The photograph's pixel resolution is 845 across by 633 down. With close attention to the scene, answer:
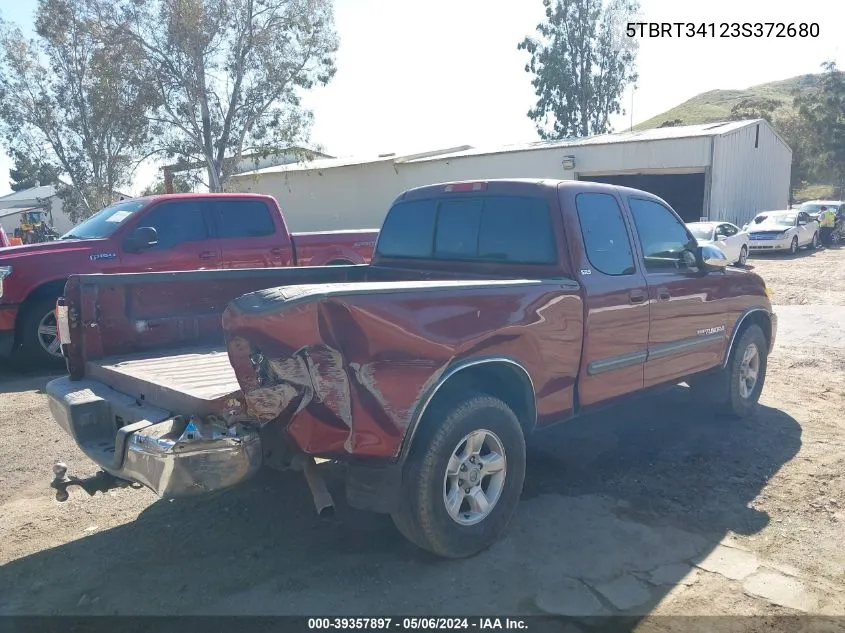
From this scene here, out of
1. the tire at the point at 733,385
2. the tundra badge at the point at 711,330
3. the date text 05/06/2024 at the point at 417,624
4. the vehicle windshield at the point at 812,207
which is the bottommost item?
the date text 05/06/2024 at the point at 417,624

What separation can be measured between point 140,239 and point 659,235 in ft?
19.5

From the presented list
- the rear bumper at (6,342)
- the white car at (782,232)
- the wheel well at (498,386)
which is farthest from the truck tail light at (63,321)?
the white car at (782,232)

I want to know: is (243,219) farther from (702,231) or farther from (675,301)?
(702,231)

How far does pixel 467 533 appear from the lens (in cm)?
361

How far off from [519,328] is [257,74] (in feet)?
67.1

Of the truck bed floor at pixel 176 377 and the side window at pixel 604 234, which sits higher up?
the side window at pixel 604 234

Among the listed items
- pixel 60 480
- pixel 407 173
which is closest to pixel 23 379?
pixel 60 480

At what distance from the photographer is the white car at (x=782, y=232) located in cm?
2333

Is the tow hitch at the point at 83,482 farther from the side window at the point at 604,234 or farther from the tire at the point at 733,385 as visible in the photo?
the tire at the point at 733,385

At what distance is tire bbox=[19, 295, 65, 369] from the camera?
7758 millimetres

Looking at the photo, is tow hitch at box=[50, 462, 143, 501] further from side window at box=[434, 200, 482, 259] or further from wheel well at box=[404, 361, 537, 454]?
side window at box=[434, 200, 482, 259]

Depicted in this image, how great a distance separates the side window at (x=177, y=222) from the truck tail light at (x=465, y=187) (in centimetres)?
490

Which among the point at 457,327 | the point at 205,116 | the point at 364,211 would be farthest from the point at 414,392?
the point at 364,211

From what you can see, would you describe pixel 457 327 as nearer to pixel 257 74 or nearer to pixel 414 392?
pixel 414 392
